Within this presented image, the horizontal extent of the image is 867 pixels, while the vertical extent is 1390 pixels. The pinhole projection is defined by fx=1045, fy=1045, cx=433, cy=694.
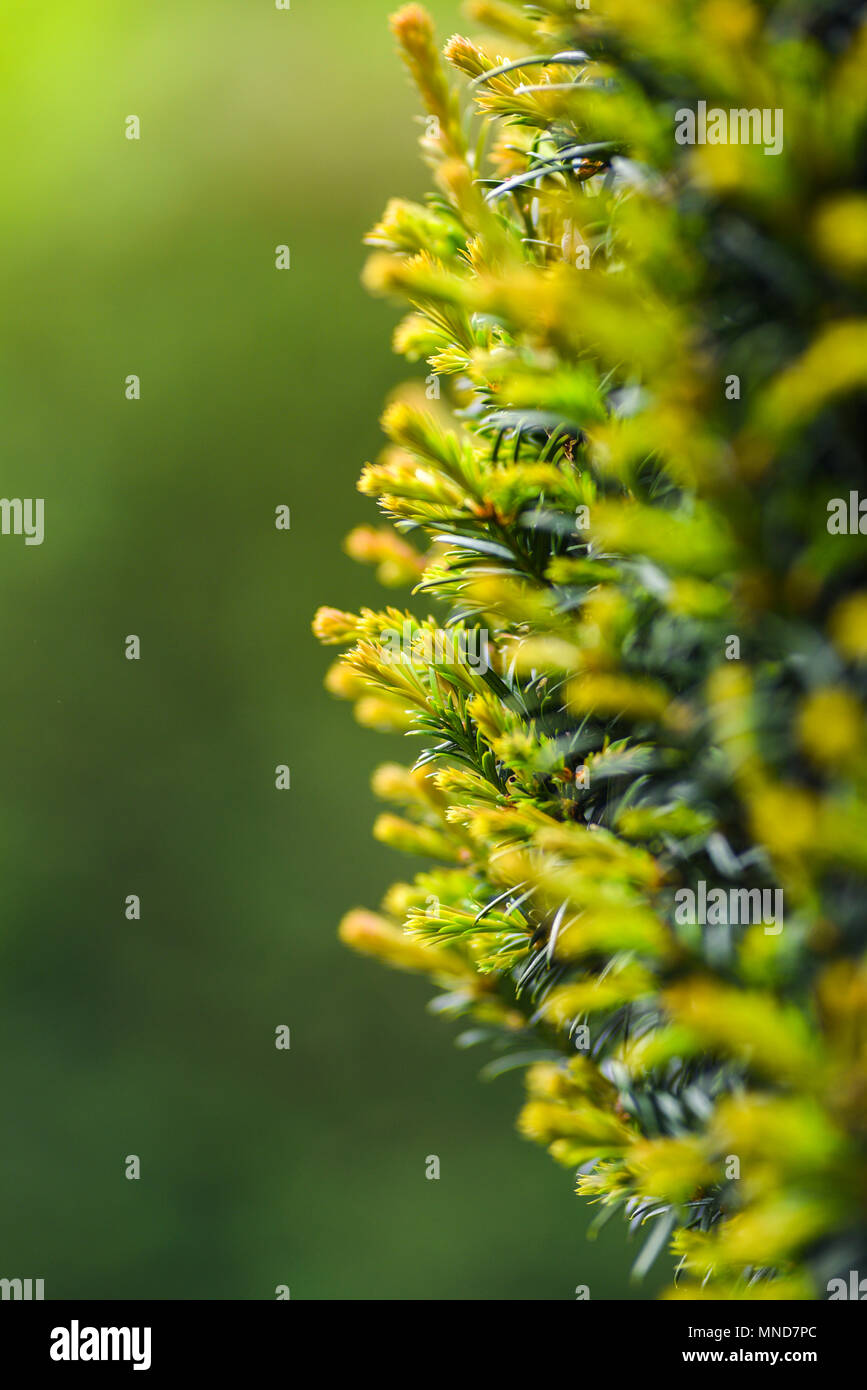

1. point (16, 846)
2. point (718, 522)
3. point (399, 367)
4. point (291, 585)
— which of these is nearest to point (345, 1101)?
point (16, 846)

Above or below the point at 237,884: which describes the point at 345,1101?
below

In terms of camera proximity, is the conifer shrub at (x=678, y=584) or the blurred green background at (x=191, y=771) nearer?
the conifer shrub at (x=678, y=584)

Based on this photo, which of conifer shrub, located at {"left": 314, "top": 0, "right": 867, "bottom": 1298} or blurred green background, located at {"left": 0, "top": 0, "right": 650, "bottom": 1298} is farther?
blurred green background, located at {"left": 0, "top": 0, "right": 650, "bottom": 1298}
